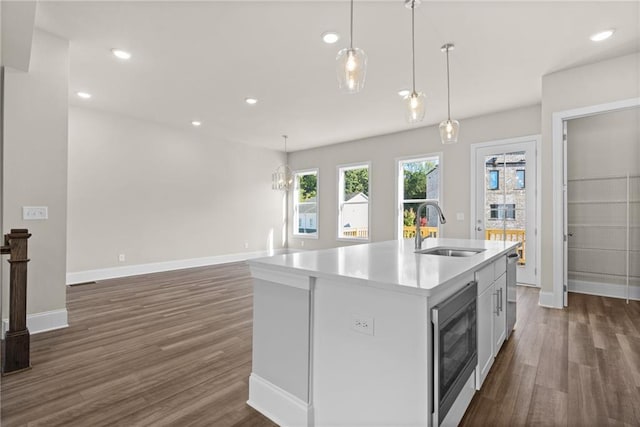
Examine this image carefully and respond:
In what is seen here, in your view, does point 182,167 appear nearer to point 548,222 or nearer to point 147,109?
point 147,109

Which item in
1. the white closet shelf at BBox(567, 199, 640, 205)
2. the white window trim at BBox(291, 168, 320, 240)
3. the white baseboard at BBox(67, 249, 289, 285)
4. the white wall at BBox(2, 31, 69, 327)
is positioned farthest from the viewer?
the white window trim at BBox(291, 168, 320, 240)

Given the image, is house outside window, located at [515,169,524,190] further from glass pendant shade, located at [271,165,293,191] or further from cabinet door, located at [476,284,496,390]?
glass pendant shade, located at [271,165,293,191]

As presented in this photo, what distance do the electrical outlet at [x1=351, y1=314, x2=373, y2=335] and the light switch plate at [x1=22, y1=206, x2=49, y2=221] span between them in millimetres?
3212

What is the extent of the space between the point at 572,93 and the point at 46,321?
6.08 metres

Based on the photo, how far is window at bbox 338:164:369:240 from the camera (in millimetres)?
7270

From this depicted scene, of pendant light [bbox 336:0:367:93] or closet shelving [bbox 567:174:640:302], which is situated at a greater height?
pendant light [bbox 336:0:367:93]

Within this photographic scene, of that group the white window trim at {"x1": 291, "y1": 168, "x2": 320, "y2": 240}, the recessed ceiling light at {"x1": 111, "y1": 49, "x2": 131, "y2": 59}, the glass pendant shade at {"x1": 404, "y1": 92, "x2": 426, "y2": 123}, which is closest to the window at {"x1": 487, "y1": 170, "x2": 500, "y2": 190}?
the glass pendant shade at {"x1": 404, "y1": 92, "x2": 426, "y2": 123}

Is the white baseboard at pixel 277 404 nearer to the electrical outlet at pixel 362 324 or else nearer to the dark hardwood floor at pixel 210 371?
the dark hardwood floor at pixel 210 371

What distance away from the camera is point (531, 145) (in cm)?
496

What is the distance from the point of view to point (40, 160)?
9.91ft

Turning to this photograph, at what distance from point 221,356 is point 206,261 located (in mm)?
4543

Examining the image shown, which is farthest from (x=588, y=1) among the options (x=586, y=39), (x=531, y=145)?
(x=531, y=145)

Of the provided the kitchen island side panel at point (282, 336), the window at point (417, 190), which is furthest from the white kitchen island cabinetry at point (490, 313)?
the window at point (417, 190)

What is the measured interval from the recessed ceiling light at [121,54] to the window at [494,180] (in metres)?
5.35
